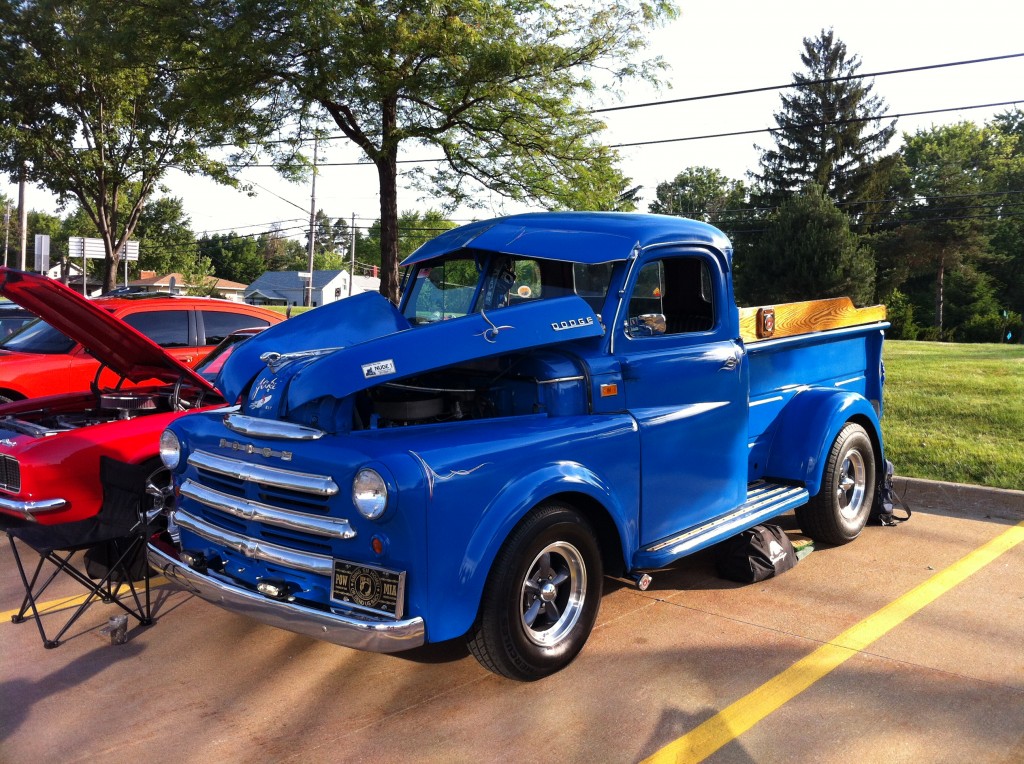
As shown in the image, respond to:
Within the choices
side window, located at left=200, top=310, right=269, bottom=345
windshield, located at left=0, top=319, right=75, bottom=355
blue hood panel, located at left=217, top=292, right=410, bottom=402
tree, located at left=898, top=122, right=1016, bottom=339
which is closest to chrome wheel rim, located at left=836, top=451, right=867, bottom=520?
blue hood panel, located at left=217, top=292, right=410, bottom=402

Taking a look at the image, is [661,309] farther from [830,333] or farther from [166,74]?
[166,74]

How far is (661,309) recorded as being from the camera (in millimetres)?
4934

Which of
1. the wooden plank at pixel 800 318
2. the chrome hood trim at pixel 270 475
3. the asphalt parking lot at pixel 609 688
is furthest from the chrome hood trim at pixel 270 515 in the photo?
the wooden plank at pixel 800 318

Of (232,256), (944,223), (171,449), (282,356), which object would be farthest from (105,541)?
(232,256)

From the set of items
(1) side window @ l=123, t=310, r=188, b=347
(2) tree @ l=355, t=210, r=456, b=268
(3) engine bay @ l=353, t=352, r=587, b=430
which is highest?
(2) tree @ l=355, t=210, r=456, b=268

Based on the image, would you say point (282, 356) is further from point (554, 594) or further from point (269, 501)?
point (554, 594)

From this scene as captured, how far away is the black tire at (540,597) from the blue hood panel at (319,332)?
1.42 m

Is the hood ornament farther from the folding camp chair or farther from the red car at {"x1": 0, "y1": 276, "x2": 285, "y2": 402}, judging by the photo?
the red car at {"x1": 0, "y1": 276, "x2": 285, "y2": 402}

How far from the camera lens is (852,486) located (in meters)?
6.16

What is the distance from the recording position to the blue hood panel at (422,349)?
3631 mm

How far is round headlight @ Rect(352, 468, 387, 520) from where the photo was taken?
3279mm

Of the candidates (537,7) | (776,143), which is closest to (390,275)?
(537,7)

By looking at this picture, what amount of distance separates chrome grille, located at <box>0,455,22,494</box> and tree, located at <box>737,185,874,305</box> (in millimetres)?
39670

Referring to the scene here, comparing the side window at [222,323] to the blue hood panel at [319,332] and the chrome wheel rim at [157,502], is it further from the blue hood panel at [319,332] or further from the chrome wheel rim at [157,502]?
the blue hood panel at [319,332]
